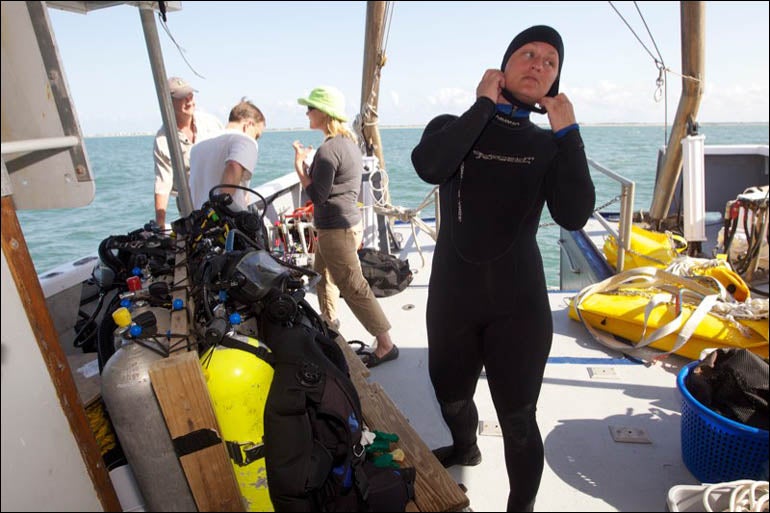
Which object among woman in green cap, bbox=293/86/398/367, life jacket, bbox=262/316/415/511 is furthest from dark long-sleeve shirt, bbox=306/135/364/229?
life jacket, bbox=262/316/415/511

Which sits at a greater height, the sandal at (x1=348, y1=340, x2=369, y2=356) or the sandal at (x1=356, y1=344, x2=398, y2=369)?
the sandal at (x1=348, y1=340, x2=369, y2=356)

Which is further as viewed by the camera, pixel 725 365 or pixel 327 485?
pixel 725 365

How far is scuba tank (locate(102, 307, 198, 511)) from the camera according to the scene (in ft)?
3.46

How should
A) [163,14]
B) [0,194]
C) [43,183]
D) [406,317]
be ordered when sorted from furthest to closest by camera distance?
[406,317]
[163,14]
[43,183]
[0,194]

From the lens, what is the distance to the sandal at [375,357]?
2.92 m

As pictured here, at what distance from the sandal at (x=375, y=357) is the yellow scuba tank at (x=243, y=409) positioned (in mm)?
1701

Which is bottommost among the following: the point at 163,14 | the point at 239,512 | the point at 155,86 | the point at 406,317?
the point at 406,317

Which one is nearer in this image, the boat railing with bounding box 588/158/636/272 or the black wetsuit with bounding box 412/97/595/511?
the black wetsuit with bounding box 412/97/595/511

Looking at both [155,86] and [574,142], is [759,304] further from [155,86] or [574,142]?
[155,86]

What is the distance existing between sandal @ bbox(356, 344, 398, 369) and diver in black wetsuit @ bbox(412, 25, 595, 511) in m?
1.35

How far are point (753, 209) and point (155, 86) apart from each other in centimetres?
455

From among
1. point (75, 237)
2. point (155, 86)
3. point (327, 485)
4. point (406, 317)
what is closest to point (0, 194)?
point (327, 485)

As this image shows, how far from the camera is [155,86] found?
2.42m

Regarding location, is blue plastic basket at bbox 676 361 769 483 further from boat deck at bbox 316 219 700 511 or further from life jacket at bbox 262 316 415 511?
life jacket at bbox 262 316 415 511
